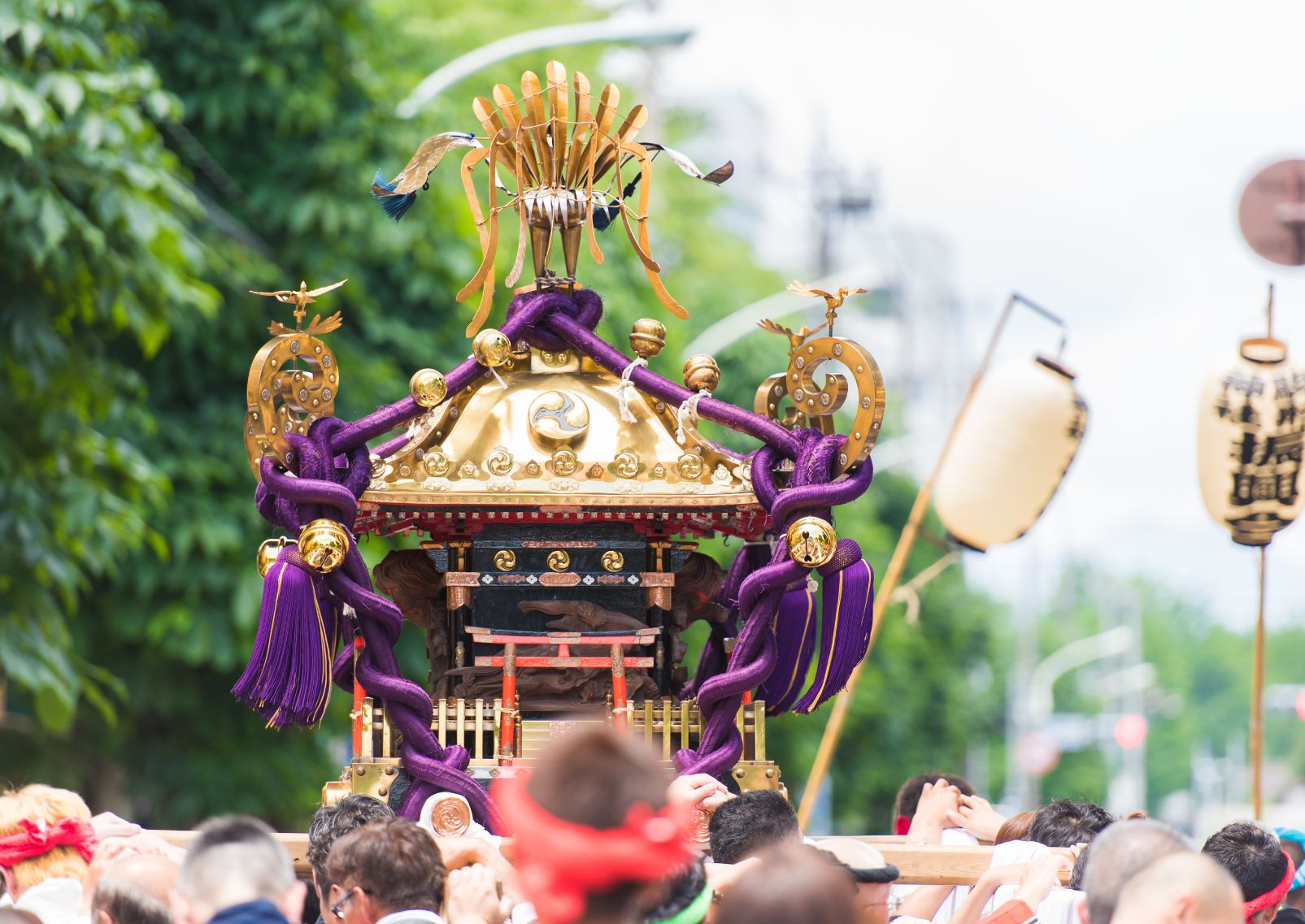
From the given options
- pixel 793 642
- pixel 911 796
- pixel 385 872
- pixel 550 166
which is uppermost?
pixel 550 166

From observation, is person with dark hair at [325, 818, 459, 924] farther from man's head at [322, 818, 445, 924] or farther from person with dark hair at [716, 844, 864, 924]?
person with dark hair at [716, 844, 864, 924]

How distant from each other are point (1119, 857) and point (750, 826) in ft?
5.01

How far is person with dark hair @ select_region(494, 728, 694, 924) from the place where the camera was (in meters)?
3.71

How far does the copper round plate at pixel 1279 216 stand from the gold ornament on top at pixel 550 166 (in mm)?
4271

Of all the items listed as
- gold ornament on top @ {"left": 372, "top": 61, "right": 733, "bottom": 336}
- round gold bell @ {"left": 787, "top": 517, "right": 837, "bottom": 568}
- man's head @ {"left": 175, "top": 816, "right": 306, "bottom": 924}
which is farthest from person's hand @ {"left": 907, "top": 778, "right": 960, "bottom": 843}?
man's head @ {"left": 175, "top": 816, "right": 306, "bottom": 924}

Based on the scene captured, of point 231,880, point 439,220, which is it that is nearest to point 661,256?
point 439,220

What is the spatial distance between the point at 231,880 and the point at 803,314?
2953 centimetres

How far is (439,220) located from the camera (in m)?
14.7

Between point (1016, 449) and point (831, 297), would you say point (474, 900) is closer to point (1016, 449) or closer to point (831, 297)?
point (831, 297)

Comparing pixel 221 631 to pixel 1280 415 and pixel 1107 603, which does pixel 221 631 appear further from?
pixel 1107 603

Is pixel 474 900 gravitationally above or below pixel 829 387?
below

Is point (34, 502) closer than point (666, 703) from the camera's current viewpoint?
No

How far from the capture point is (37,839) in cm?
583

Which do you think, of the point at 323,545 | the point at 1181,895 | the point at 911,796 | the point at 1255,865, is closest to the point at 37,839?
the point at 323,545
